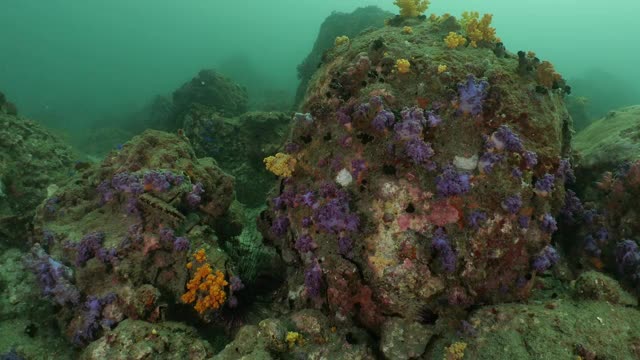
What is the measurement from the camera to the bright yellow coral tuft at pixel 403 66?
6.60 m

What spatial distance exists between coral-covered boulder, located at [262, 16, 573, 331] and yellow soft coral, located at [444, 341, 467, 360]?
1.98 ft

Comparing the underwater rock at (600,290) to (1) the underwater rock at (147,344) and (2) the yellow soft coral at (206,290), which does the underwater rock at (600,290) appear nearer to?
(2) the yellow soft coral at (206,290)

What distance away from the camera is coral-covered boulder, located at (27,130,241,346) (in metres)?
5.98

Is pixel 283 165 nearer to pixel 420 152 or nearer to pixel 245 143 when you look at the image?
pixel 420 152

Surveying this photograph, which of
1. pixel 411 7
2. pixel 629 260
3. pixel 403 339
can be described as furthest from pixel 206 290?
pixel 411 7

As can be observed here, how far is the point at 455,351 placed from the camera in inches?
185

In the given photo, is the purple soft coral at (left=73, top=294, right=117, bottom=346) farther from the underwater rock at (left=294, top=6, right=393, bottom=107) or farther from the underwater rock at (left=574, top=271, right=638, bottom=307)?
the underwater rock at (left=294, top=6, right=393, bottom=107)

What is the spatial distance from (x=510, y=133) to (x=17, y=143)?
13.5m

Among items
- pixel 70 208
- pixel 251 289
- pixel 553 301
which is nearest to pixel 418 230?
pixel 553 301

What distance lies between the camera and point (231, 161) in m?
13.2

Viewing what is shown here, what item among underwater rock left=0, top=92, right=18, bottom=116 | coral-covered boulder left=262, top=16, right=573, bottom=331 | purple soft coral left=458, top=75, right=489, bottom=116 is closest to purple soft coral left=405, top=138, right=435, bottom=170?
coral-covered boulder left=262, top=16, right=573, bottom=331

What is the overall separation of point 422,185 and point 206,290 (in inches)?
159

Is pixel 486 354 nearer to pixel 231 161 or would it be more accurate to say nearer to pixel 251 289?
pixel 251 289

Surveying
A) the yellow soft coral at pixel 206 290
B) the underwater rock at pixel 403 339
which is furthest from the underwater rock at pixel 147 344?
the underwater rock at pixel 403 339
